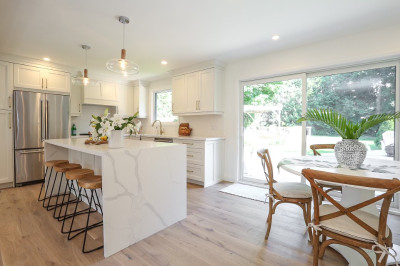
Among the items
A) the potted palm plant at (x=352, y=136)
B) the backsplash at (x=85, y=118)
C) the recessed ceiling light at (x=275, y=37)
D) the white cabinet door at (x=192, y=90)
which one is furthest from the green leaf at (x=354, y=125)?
the backsplash at (x=85, y=118)

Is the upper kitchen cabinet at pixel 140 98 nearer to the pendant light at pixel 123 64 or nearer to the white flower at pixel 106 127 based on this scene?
the pendant light at pixel 123 64

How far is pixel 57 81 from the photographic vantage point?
4.25m

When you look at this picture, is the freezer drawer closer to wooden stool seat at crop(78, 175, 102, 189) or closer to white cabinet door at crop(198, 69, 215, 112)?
wooden stool seat at crop(78, 175, 102, 189)

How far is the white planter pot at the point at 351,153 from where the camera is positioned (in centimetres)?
172

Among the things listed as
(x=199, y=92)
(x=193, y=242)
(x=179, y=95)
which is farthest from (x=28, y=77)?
(x=193, y=242)

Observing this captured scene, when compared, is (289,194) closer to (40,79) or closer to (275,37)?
(275,37)

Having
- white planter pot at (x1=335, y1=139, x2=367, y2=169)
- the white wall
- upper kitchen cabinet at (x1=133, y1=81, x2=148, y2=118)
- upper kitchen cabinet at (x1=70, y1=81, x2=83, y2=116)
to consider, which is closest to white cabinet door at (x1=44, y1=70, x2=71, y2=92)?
upper kitchen cabinet at (x1=70, y1=81, x2=83, y2=116)

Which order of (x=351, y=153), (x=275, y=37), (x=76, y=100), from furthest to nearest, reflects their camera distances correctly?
(x=76, y=100)
(x=275, y=37)
(x=351, y=153)

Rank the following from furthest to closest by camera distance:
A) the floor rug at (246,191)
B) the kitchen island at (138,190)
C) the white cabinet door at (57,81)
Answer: the white cabinet door at (57,81)
the floor rug at (246,191)
the kitchen island at (138,190)

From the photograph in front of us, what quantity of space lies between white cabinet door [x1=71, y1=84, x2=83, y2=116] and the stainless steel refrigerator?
2.19 feet

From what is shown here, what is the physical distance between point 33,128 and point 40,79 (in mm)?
974

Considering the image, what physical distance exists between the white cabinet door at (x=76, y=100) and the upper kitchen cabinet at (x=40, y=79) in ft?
1.71

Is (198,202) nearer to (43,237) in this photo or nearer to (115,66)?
(43,237)

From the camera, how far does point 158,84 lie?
18.2ft
